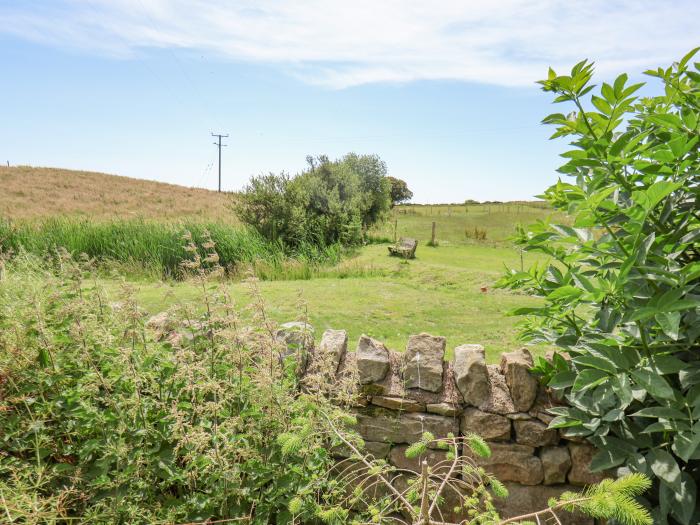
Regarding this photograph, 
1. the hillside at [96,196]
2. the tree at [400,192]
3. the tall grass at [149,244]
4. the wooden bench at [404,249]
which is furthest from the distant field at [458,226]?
the tree at [400,192]

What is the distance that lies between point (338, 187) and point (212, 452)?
671 inches

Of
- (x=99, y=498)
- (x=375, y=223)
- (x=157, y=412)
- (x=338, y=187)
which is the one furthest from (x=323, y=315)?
(x=375, y=223)

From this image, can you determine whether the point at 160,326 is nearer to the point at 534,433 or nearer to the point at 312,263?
the point at 534,433

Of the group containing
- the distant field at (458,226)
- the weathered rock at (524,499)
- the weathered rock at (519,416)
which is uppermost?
the distant field at (458,226)

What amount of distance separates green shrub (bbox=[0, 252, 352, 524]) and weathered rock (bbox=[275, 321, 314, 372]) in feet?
0.54

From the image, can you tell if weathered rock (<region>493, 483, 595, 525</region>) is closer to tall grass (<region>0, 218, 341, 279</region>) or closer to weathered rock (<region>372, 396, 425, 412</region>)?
weathered rock (<region>372, 396, 425, 412</region>)

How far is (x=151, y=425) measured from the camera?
2451mm

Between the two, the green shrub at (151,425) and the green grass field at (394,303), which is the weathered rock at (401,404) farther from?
the green grass field at (394,303)

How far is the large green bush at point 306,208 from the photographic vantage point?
16250 mm

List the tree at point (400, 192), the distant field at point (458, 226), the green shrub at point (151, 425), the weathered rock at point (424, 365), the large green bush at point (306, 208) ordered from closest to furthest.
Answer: the green shrub at point (151, 425)
the weathered rock at point (424, 365)
the large green bush at point (306, 208)
the distant field at point (458, 226)
the tree at point (400, 192)

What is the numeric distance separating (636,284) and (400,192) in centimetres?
4545

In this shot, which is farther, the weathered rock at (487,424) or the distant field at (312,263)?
the distant field at (312,263)

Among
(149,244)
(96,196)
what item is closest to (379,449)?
(149,244)

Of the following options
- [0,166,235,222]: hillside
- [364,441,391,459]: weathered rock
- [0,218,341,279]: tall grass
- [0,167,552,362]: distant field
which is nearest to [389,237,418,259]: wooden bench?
[0,167,552,362]: distant field
